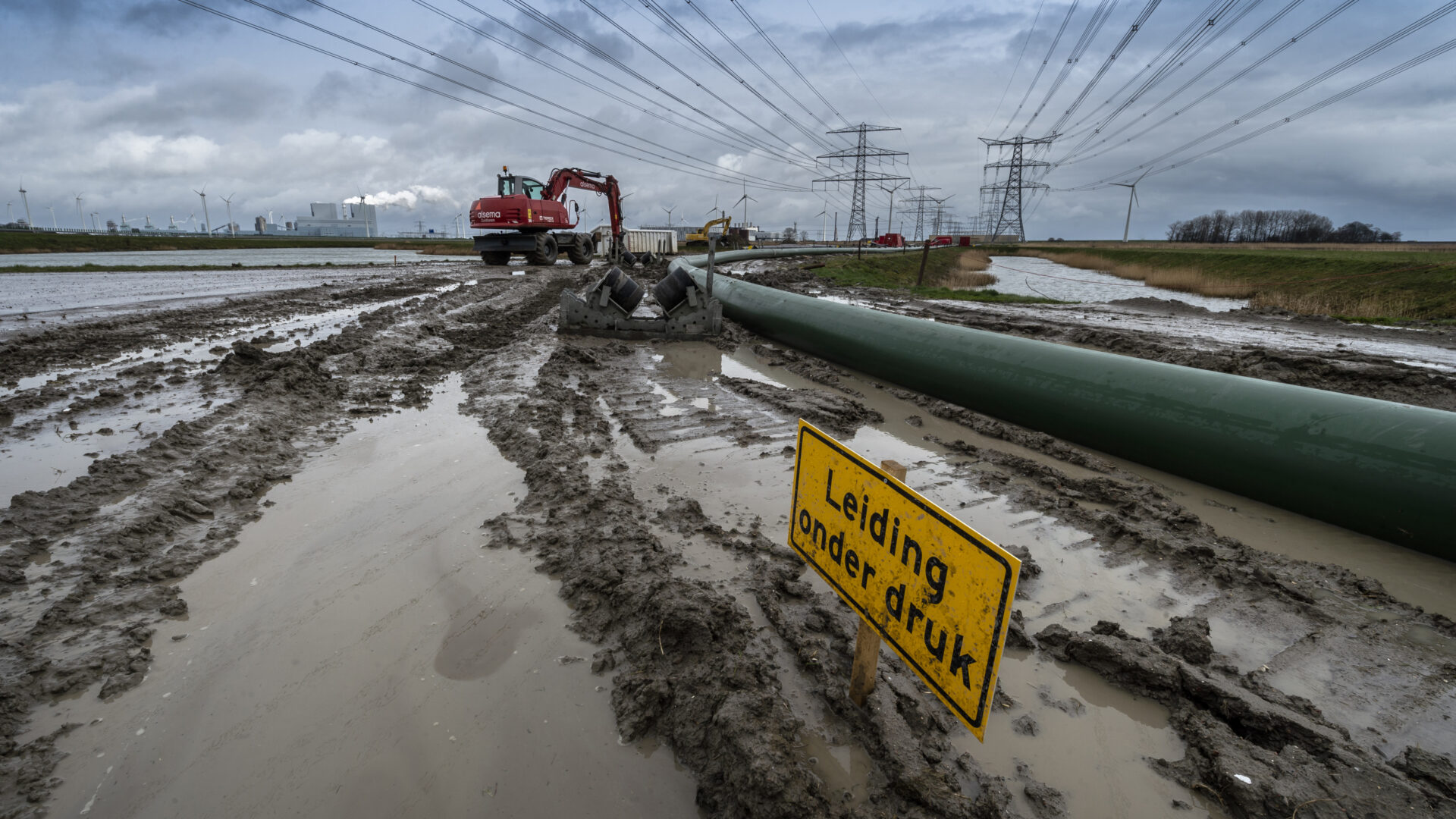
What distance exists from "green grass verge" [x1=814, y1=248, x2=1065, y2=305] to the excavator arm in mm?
8066

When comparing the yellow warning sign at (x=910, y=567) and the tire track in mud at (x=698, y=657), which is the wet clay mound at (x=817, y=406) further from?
the yellow warning sign at (x=910, y=567)

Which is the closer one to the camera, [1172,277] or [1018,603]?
[1018,603]

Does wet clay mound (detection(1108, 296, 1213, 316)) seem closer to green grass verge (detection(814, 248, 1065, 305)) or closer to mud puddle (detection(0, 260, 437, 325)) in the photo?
green grass verge (detection(814, 248, 1065, 305))

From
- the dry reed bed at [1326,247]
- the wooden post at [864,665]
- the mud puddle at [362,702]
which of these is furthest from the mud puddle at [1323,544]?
the dry reed bed at [1326,247]

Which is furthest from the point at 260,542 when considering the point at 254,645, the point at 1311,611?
the point at 1311,611

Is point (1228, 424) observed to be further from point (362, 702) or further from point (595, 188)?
point (595, 188)

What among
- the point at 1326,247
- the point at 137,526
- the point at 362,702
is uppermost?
the point at 1326,247

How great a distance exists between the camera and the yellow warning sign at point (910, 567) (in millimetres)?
1344

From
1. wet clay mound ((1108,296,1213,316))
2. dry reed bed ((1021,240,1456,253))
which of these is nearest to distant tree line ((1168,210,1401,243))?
dry reed bed ((1021,240,1456,253))

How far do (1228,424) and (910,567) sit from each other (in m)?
3.43

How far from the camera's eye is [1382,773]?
183 cm

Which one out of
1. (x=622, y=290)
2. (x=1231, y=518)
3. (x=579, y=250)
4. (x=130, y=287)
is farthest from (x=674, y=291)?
(x=579, y=250)

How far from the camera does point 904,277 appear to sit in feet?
76.9

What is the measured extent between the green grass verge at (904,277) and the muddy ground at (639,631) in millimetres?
11864
